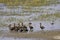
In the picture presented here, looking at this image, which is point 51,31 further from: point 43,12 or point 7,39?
point 7,39

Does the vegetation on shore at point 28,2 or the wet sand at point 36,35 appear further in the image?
the vegetation on shore at point 28,2

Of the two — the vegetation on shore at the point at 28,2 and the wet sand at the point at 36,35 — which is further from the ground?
the vegetation on shore at the point at 28,2

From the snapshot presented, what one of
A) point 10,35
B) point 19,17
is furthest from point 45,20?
point 10,35

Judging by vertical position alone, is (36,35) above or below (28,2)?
below

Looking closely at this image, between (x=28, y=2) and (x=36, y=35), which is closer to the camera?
(x=36, y=35)

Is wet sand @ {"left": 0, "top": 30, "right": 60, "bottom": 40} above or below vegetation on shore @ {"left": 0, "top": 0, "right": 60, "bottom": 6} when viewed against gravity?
below

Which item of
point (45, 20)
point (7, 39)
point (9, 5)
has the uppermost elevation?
point (9, 5)

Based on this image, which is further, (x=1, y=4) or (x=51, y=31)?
(x=1, y=4)

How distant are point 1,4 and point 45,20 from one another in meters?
0.45

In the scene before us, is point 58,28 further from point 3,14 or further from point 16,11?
point 3,14

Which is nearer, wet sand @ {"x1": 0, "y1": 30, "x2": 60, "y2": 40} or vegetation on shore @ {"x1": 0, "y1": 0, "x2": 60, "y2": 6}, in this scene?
wet sand @ {"x1": 0, "y1": 30, "x2": 60, "y2": 40}

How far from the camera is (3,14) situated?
1601 mm

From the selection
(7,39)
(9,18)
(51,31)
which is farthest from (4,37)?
(51,31)

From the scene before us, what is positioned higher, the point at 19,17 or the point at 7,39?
the point at 19,17
